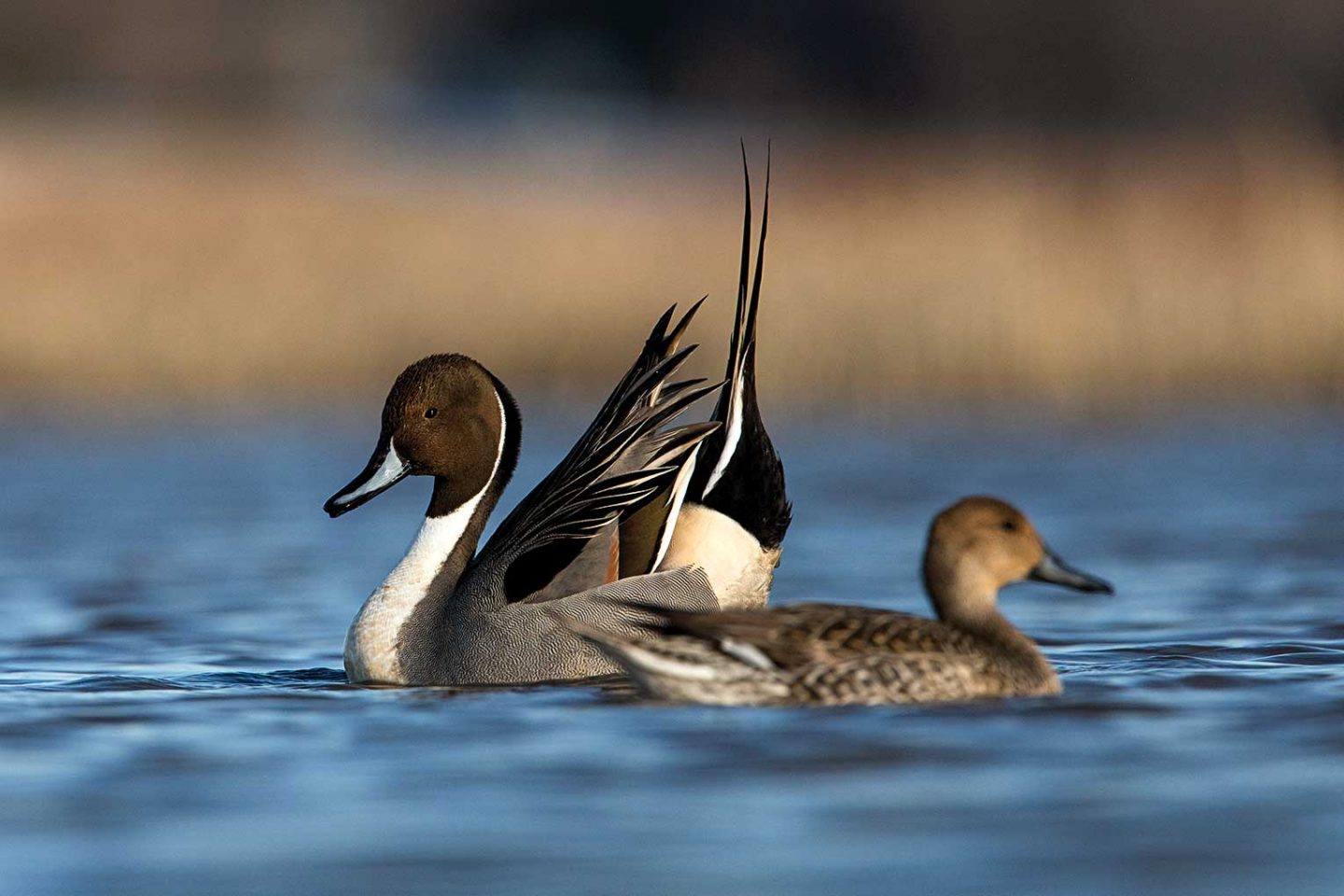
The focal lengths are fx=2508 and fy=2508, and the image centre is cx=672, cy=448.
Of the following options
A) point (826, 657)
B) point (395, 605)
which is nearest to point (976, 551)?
point (826, 657)

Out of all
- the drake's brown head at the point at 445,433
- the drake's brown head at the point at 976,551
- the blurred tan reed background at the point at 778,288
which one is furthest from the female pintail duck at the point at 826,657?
the blurred tan reed background at the point at 778,288

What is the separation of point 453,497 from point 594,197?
51.3ft

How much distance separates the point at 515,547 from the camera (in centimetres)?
728

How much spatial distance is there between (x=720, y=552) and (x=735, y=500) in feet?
0.53

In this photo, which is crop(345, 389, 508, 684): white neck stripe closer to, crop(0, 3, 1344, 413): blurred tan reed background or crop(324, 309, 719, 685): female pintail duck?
crop(324, 309, 719, 685): female pintail duck

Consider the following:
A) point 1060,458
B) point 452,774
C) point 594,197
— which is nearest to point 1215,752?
point 452,774

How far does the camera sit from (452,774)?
18.7 ft

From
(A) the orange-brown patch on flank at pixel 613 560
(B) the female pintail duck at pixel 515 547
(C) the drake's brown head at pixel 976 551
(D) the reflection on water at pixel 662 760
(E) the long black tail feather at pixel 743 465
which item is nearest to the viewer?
(D) the reflection on water at pixel 662 760

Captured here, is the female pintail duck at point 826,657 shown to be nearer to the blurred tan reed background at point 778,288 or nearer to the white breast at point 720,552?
the white breast at point 720,552

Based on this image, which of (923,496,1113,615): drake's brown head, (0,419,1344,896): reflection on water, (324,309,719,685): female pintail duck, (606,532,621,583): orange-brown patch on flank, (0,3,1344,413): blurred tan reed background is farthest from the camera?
(0,3,1344,413): blurred tan reed background

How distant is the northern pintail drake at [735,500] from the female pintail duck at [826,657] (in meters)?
0.89

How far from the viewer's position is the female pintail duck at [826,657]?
6246mm

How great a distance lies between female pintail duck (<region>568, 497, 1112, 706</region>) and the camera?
20.5 feet

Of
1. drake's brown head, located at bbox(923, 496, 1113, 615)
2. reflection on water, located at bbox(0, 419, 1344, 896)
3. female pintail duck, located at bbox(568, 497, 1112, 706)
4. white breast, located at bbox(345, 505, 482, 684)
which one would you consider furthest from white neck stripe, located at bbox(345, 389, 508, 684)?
drake's brown head, located at bbox(923, 496, 1113, 615)
